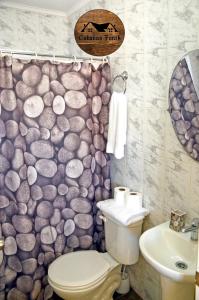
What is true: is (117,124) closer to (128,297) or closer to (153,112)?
(153,112)

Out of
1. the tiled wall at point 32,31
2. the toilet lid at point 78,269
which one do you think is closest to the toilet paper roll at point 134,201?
the toilet lid at point 78,269

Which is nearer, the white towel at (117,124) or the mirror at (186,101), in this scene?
the mirror at (186,101)

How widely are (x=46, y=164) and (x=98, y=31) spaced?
3.23 feet

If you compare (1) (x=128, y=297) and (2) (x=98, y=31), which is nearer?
(2) (x=98, y=31)

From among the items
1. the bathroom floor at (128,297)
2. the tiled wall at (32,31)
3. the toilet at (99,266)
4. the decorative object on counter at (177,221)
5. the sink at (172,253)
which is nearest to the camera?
the sink at (172,253)

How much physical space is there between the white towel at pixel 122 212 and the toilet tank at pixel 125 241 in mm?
46

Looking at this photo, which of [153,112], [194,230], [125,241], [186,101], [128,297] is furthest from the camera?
[128,297]

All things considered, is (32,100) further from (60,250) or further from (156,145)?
(60,250)

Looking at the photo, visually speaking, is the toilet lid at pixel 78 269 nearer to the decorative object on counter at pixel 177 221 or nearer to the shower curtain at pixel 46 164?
the shower curtain at pixel 46 164

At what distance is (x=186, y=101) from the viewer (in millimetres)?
1564

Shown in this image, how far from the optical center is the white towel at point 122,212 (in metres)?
1.84

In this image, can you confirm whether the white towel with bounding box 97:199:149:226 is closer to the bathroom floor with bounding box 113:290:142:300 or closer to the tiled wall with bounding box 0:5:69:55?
the bathroom floor with bounding box 113:290:142:300

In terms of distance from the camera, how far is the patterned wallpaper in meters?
1.59

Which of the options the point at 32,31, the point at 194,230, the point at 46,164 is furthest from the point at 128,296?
the point at 32,31
